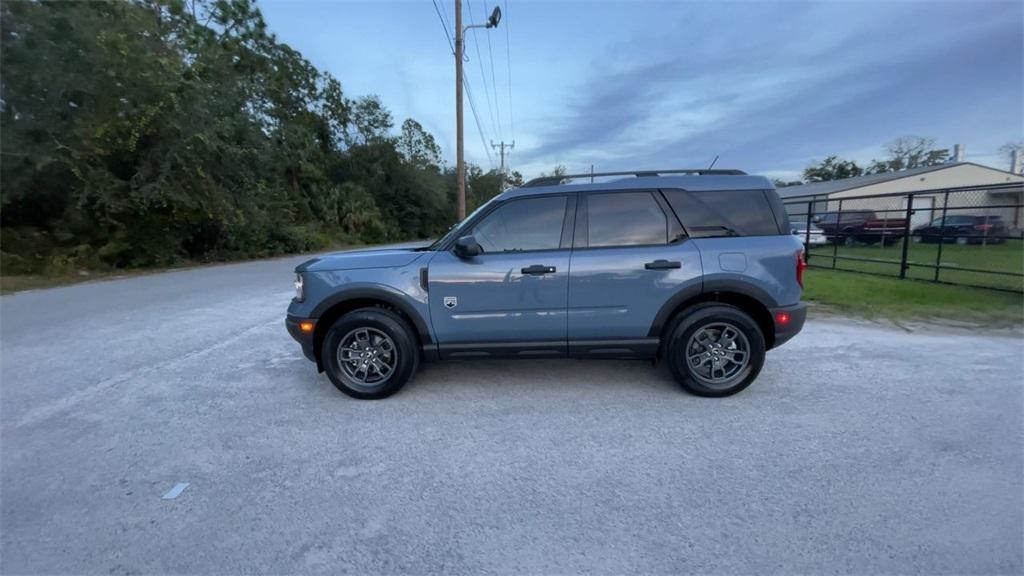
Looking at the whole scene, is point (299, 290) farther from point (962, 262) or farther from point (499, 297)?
point (962, 262)

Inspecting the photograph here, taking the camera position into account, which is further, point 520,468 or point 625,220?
point 625,220

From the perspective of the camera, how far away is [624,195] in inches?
162

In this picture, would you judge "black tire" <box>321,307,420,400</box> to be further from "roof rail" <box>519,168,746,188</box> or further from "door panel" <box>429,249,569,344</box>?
Answer: "roof rail" <box>519,168,746,188</box>

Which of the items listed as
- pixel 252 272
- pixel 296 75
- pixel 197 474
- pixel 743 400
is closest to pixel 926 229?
pixel 743 400

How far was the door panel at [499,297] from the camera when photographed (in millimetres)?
3939

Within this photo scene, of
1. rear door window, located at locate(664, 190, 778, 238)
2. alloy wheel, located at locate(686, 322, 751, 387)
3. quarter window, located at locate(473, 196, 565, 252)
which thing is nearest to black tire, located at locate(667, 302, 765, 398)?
alloy wheel, located at locate(686, 322, 751, 387)

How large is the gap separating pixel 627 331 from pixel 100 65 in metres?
17.3

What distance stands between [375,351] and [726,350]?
3.09 m

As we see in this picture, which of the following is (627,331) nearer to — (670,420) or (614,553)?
(670,420)

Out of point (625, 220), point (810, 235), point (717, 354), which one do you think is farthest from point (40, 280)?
point (810, 235)

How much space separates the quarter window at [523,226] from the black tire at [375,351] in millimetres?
1052

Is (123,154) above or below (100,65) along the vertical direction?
below

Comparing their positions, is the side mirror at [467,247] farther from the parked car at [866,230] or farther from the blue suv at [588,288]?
the parked car at [866,230]

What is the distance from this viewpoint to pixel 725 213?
13.3 feet
